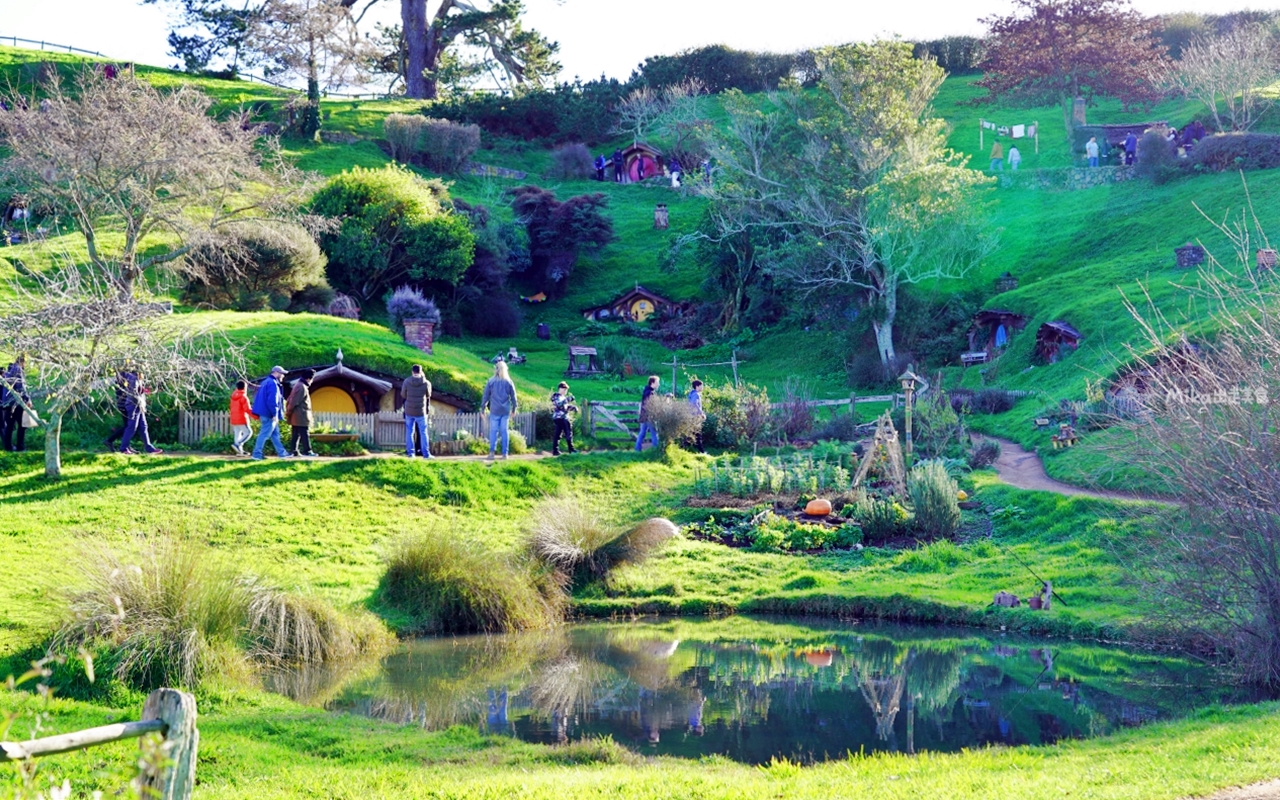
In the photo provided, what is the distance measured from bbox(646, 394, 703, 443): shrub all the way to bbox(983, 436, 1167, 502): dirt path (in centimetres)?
729

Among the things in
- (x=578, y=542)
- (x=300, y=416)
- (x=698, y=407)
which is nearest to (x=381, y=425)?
(x=300, y=416)

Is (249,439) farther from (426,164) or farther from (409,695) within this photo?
(426,164)

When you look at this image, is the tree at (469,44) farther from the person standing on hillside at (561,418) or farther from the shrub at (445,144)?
the person standing on hillside at (561,418)

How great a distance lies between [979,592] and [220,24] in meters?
66.2

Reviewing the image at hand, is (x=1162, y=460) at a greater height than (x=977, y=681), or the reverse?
(x=1162, y=460)

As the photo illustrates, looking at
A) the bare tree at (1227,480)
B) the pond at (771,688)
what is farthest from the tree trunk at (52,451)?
the bare tree at (1227,480)

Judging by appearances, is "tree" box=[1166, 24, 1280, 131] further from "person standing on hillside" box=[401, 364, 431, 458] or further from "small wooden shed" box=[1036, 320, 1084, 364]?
"person standing on hillside" box=[401, 364, 431, 458]

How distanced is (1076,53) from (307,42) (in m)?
41.8

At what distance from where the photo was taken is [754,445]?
97.8 feet

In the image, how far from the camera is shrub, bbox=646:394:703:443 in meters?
29.0

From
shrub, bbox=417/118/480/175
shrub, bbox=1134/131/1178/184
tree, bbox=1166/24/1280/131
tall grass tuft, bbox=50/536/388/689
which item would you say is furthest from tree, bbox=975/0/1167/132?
tall grass tuft, bbox=50/536/388/689

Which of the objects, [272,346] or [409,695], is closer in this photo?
[409,695]

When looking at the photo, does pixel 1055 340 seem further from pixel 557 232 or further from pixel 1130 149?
pixel 557 232

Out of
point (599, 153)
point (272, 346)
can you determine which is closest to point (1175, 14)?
point (599, 153)
